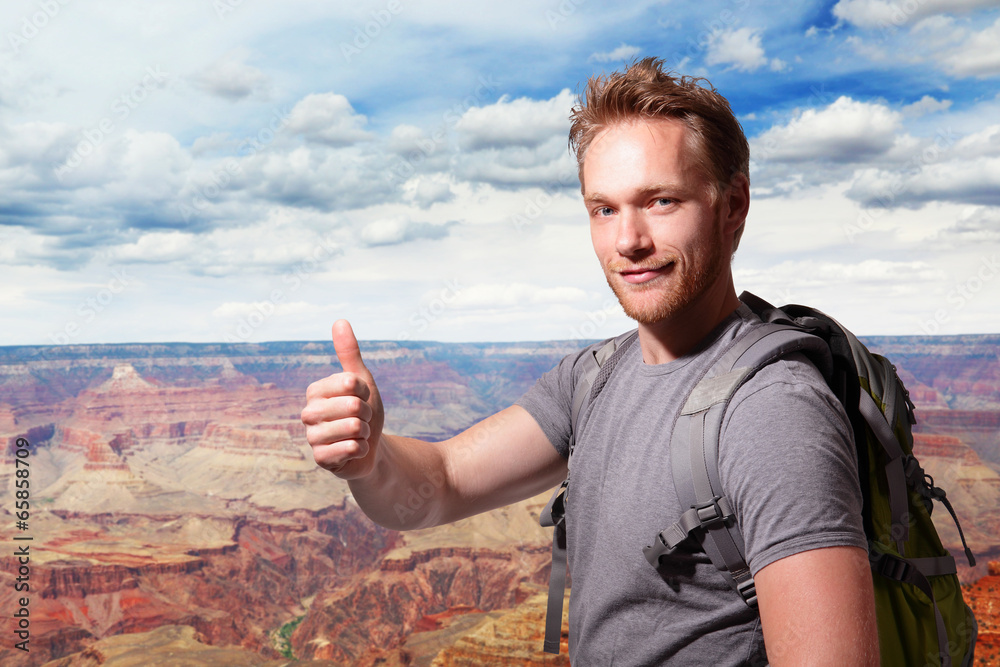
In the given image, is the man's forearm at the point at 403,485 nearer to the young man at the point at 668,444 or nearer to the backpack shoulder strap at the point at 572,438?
the young man at the point at 668,444

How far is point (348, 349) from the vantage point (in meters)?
1.53

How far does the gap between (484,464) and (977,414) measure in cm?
7228

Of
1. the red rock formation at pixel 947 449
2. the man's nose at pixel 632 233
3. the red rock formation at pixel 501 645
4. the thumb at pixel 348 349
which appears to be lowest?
the red rock formation at pixel 501 645

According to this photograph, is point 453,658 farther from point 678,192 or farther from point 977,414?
point 977,414

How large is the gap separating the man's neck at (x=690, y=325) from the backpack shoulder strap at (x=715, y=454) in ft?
0.66

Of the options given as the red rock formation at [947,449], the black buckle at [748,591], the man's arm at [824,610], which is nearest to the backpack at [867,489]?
the black buckle at [748,591]

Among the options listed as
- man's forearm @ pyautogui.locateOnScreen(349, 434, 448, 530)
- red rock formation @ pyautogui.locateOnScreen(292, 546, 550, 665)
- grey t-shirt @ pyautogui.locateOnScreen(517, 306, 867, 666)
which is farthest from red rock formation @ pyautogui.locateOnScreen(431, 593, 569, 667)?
red rock formation @ pyautogui.locateOnScreen(292, 546, 550, 665)

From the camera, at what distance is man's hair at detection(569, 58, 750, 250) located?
A: 5.29 feet

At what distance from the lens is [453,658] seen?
1928 cm

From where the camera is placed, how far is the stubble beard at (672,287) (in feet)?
5.22

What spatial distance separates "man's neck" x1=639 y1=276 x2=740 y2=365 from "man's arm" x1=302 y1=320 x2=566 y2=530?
0.50 meters

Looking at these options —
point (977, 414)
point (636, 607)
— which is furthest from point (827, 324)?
point (977, 414)

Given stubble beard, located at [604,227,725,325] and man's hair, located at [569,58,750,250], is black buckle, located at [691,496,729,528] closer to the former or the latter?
stubble beard, located at [604,227,725,325]

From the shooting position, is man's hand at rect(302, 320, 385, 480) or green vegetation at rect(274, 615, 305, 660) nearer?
man's hand at rect(302, 320, 385, 480)
